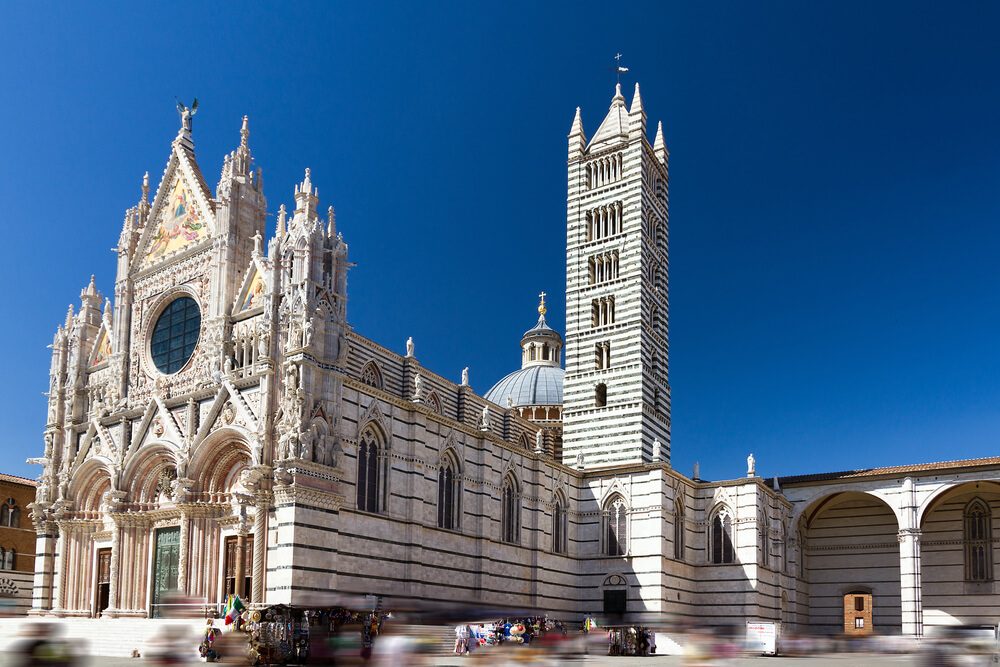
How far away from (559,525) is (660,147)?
21137 millimetres

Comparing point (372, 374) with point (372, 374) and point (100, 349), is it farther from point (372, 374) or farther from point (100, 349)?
point (100, 349)

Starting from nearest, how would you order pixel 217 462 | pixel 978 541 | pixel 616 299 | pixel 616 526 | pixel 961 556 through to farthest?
pixel 217 462, pixel 616 526, pixel 616 299, pixel 978 541, pixel 961 556

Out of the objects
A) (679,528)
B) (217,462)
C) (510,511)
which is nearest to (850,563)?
(679,528)

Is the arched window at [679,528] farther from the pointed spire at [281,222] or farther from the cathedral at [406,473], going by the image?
the pointed spire at [281,222]

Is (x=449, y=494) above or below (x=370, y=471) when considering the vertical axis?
below

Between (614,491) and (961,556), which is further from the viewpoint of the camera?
(961,556)

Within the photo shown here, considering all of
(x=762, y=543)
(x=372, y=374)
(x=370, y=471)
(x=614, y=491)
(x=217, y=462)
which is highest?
(x=372, y=374)

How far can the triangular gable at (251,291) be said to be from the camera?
34.3 metres

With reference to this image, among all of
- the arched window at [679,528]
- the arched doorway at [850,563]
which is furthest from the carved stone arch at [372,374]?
the arched doorway at [850,563]

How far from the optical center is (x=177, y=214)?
127 ft

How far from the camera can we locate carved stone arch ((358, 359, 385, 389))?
39.7m

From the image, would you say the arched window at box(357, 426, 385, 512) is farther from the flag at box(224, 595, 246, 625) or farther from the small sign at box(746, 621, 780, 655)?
the small sign at box(746, 621, 780, 655)

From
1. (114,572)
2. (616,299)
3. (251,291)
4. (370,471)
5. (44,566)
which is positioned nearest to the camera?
(370,471)

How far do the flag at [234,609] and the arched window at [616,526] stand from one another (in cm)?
1769
